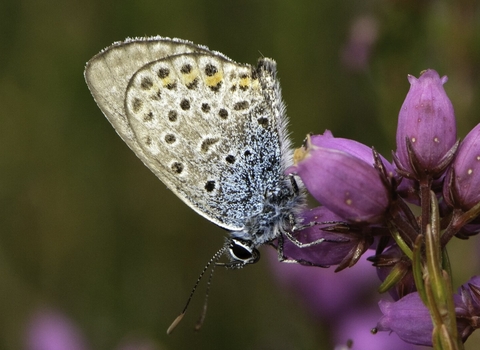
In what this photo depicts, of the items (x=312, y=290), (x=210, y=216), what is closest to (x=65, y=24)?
(x=312, y=290)

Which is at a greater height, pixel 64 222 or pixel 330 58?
pixel 330 58

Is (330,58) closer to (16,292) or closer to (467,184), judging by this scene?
(16,292)

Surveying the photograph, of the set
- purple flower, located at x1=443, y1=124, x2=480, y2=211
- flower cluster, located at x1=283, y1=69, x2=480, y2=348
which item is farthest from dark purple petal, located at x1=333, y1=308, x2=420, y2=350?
purple flower, located at x1=443, y1=124, x2=480, y2=211

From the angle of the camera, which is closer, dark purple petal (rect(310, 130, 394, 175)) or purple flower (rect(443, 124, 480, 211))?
purple flower (rect(443, 124, 480, 211))

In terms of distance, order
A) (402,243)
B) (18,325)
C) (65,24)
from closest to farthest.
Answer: (402,243) < (18,325) < (65,24)

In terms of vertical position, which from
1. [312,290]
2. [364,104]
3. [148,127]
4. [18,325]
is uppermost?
[148,127]

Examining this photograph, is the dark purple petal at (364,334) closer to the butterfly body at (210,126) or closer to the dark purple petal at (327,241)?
the butterfly body at (210,126)

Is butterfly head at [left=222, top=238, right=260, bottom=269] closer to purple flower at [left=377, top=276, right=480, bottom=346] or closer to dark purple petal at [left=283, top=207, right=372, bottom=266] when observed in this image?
dark purple petal at [left=283, top=207, right=372, bottom=266]
